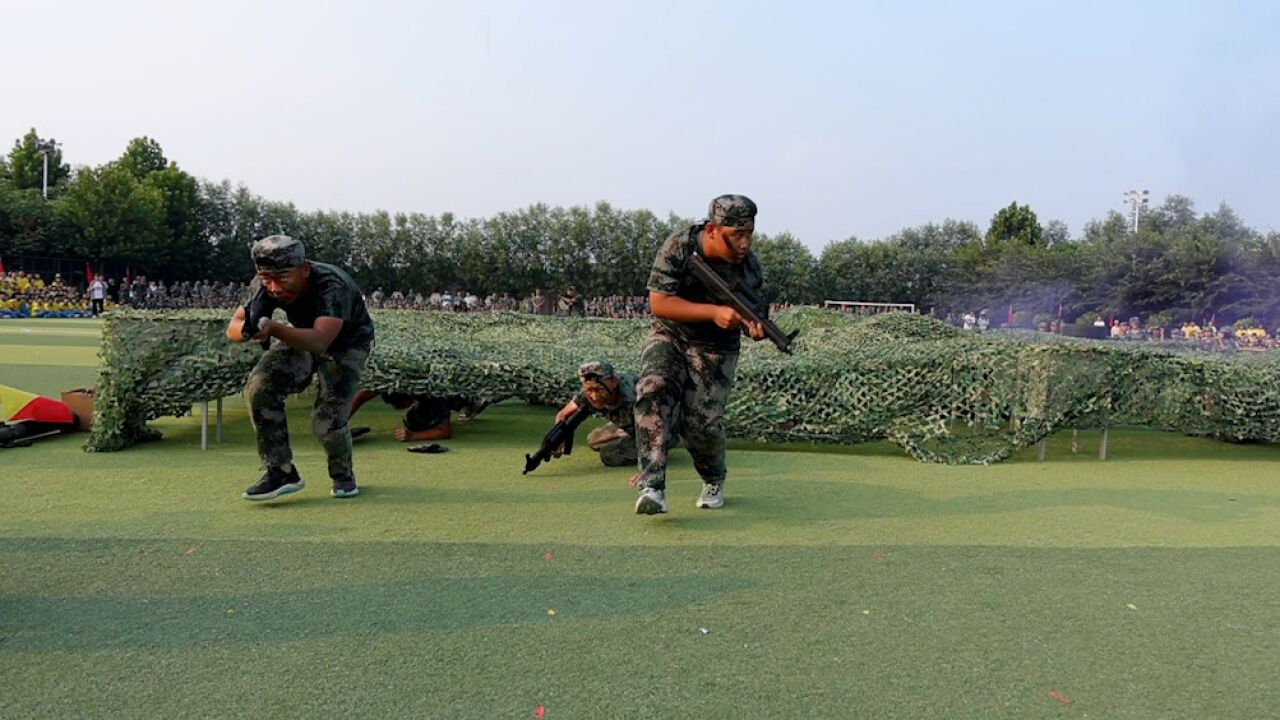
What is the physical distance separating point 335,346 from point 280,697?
2.84 metres

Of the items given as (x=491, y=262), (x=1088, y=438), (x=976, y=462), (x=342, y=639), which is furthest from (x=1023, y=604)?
(x=491, y=262)

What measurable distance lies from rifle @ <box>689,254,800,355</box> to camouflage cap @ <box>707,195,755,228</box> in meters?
0.24

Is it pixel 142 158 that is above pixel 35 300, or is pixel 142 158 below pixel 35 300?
above

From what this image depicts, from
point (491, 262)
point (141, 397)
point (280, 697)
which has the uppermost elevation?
point (491, 262)

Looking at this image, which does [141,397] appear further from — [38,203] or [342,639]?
[38,203]

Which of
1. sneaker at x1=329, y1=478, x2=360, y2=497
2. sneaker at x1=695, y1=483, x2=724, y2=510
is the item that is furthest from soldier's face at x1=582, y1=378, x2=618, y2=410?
sneaker at x1=329, y1=478, x2=360, y2=497

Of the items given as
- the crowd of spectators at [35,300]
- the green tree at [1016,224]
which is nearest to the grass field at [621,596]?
the crowd of spectators at [35,300]

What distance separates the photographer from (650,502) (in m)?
4.89

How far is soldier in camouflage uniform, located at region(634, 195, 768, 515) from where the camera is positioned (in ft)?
15.8

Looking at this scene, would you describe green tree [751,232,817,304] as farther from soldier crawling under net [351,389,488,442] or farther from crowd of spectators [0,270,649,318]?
soldier crawling under net [351,389,488,442]

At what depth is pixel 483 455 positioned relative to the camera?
7164 mm

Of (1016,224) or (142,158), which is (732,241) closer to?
(142,158)

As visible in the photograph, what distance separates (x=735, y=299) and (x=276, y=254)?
7.88 ft

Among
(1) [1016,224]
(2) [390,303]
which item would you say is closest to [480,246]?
(2) [390,303]
